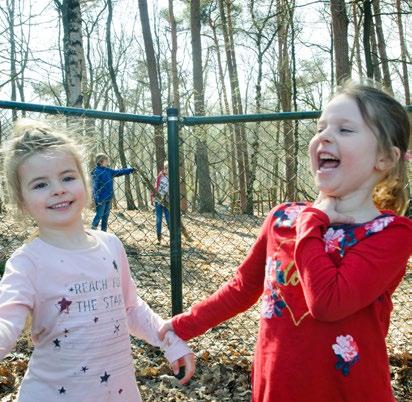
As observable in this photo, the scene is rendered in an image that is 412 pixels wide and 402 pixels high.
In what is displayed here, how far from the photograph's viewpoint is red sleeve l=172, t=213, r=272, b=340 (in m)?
1.65

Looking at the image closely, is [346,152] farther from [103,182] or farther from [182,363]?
[103,182]

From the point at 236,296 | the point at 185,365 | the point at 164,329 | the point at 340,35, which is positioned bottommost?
the point at 185,365

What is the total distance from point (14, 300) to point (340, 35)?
21.9 ft

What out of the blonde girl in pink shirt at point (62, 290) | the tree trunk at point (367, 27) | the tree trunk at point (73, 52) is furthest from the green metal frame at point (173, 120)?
the tree trunk at point (367, 27)

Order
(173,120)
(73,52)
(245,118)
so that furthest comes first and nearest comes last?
(73,52), (245,118), (173,120)

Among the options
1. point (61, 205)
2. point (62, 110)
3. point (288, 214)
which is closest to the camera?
point (288, 214)

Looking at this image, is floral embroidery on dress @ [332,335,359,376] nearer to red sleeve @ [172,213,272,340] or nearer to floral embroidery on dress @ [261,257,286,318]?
floral embroidery on dress @ [261,257,286,318]

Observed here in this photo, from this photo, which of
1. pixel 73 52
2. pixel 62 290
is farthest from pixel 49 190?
pixel 73 52

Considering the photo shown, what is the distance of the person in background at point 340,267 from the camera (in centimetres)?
129

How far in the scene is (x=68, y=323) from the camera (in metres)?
1.55

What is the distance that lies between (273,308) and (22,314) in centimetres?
78

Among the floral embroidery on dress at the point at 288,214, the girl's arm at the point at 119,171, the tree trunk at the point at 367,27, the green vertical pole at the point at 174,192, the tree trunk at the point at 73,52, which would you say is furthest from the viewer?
the tree trunk at the point at 73,52

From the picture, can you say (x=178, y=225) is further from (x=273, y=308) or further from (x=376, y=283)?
(x=376, y=283)

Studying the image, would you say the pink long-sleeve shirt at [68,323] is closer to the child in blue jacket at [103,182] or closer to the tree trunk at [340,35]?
the child in blue jacket at [103,182]
